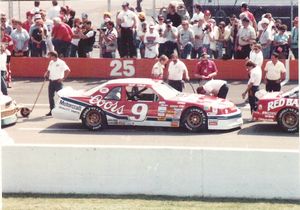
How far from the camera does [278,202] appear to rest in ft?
38.1

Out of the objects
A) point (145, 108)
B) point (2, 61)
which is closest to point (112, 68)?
point (2, 61)

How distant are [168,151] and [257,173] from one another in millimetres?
1254

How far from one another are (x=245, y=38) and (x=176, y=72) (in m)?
4.44

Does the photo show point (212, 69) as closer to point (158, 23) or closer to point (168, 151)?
Result: point (158, 23)

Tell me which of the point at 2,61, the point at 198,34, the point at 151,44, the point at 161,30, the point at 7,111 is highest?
the point at 161,30

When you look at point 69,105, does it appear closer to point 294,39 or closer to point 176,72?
point 176,72

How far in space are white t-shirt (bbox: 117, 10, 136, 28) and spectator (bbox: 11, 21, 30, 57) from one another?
9.73ft

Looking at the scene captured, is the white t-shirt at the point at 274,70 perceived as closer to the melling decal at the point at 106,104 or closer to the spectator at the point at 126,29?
the melling decal at the point at 106,104

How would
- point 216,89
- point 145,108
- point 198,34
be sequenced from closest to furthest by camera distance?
→ point 145,108 → point 216,89 → point 198,34

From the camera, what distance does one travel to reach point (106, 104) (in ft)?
59.3

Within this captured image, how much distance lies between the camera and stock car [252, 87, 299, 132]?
57.6 ft

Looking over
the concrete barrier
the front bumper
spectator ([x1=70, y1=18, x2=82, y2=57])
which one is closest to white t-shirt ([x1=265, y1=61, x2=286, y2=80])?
the front bumper

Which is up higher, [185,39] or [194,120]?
[185,39]

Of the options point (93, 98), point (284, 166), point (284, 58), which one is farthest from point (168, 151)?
point (284, 58)
